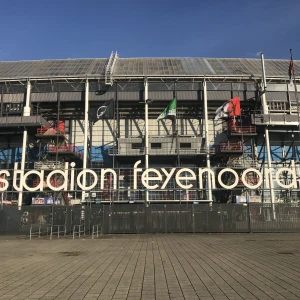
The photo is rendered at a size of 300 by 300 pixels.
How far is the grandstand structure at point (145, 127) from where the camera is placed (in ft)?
137

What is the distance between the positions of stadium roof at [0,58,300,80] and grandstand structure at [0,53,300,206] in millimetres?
294

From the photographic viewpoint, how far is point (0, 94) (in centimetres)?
4341

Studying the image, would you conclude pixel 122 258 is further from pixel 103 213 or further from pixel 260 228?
pixel 260 228

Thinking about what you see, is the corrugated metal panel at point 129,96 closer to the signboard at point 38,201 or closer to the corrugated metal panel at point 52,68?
the corrugated metal panel at point 52,68

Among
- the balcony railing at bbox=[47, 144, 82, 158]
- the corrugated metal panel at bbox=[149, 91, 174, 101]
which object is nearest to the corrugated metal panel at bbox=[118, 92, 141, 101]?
the corrugated metal panel at bbox=[149, 91, 174, 101]

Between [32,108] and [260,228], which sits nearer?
[260,228]

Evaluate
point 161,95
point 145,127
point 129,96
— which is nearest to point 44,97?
point 129,96

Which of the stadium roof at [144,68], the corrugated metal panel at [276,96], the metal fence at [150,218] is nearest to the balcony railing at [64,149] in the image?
the stadium roof at [144,68]

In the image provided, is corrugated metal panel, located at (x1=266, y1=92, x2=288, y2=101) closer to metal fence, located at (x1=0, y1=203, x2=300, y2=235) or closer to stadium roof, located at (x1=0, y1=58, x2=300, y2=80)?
stadium roof, located at (x1=0, y1=58, x2=300, y2=80)

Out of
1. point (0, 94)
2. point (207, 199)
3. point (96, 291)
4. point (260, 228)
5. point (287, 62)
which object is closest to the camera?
point (96, 291)

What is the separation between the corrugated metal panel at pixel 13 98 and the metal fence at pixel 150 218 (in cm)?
2105

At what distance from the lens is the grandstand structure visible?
41.8 meters

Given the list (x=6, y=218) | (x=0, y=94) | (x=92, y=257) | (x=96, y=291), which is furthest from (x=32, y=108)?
(x=96, y=291)

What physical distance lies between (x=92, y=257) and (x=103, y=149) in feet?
108
